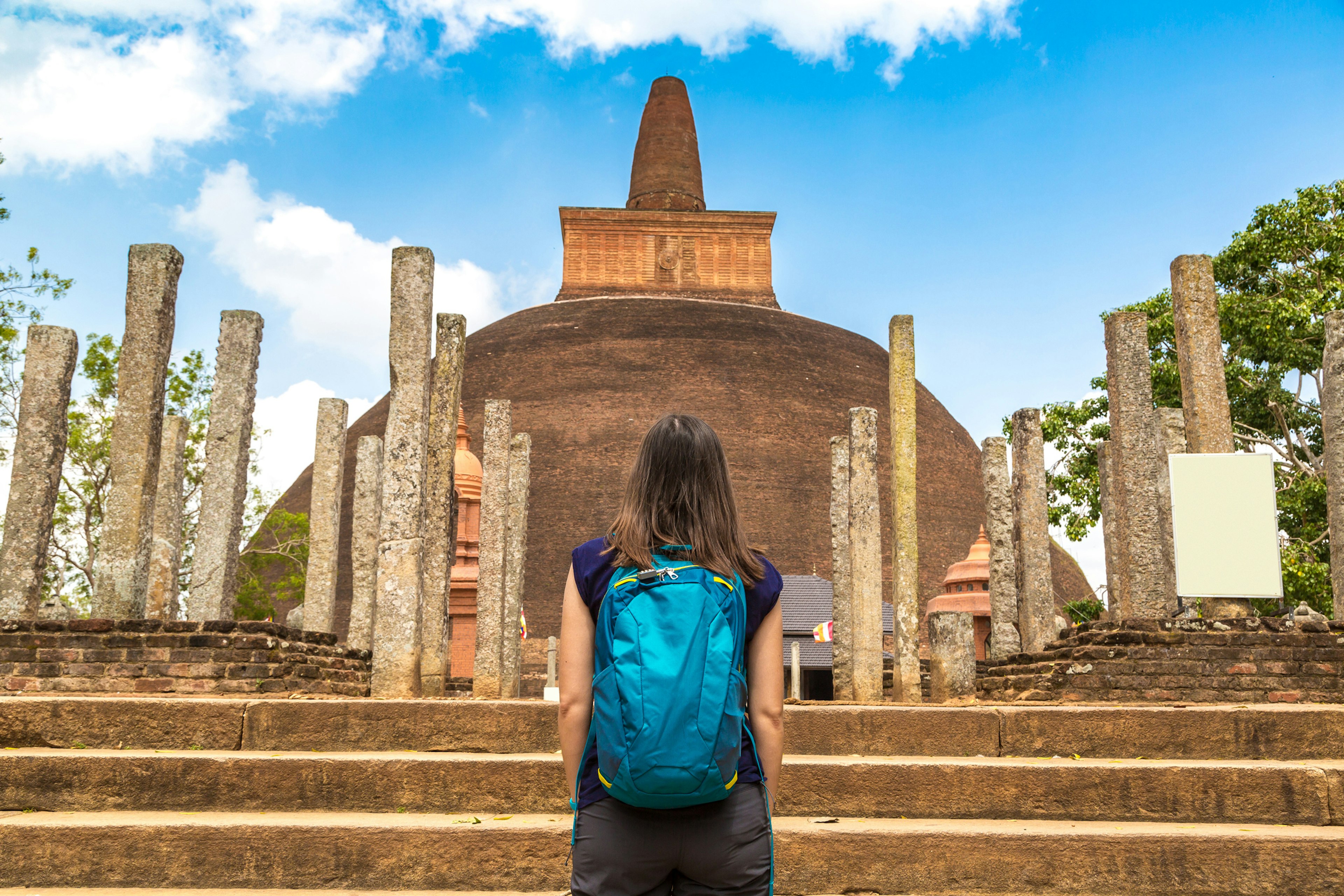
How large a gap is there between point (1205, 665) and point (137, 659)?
270 inches

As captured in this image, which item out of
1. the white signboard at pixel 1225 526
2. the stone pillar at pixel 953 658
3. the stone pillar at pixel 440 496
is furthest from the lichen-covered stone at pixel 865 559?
the stone pillar at pixel 440 496

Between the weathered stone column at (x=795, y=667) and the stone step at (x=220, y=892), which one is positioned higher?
the weathered stone column at (x=795, y=667)

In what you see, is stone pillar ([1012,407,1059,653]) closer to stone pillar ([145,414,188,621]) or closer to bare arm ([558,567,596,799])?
stone pillar ([145,414,188,621])

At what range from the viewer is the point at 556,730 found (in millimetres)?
4406

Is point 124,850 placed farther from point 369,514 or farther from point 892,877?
point 369,514

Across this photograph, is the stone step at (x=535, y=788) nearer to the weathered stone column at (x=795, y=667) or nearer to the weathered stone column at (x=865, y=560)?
the weathered stone column at (x=865, y=560)

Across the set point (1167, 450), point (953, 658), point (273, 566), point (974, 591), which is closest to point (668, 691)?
point (953, 658)

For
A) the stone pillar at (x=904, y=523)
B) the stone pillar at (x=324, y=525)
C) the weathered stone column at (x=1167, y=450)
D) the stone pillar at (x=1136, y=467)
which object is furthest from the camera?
the stone pillar at (x=324, y=525)

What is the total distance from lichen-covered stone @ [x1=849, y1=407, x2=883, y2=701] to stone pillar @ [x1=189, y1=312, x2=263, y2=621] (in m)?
4.93

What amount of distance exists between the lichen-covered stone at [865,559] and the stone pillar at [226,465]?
4931 mm

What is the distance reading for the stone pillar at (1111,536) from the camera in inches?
425

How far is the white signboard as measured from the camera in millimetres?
7211

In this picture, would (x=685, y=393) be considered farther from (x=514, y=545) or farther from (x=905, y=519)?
(x=905, y=519)

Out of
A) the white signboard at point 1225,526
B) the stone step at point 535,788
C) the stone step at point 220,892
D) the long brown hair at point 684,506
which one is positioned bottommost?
the stone step at point 220,892
